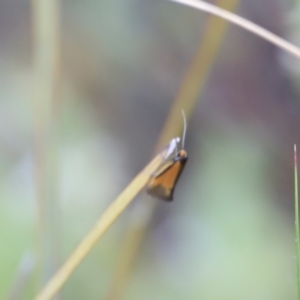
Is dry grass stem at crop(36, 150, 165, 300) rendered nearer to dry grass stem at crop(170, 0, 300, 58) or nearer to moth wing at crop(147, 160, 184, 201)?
moth wing at crop(147, 160, 184, 201)

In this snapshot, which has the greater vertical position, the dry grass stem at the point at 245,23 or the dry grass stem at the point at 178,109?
the dry grass stem at the point at 245,23

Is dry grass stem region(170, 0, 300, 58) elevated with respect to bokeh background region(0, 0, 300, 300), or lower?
elevated

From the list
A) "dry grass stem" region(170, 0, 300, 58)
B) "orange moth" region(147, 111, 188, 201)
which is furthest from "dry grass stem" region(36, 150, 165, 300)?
"dry grass stem" region(170, 0, 300, 58)

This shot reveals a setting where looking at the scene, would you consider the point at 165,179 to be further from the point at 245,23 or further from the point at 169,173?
the point at 245,23

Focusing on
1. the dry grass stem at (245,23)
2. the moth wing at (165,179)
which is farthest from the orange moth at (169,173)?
the dry grass stem at (245,23)

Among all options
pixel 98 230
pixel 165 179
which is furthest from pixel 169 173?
pixel 98 230

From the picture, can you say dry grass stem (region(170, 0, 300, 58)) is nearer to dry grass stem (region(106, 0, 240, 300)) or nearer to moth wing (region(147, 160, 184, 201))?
dry grass stem (region(106, 0, 240, 300))

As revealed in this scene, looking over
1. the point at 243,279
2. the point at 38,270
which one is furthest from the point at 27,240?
the point at 243,279

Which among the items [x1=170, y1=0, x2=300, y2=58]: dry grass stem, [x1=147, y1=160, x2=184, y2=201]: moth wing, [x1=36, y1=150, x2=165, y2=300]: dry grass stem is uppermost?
[x1=170, y1=0, x2=300, y2=58]: dry grass stem

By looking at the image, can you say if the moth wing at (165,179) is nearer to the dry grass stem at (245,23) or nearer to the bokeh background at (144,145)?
the bokeh background at (144,145)
